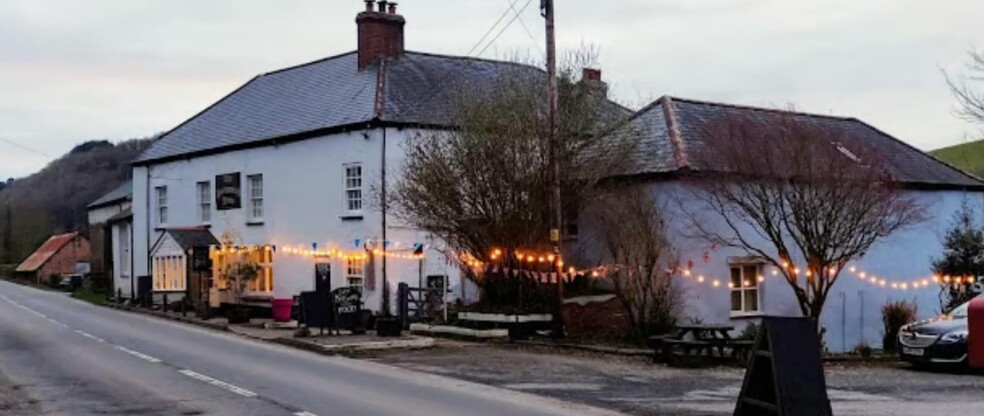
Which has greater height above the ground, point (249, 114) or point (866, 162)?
point (249, 114)

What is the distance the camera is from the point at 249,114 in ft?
127

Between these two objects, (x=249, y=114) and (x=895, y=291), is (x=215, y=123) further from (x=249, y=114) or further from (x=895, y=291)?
(x=895, y=291)

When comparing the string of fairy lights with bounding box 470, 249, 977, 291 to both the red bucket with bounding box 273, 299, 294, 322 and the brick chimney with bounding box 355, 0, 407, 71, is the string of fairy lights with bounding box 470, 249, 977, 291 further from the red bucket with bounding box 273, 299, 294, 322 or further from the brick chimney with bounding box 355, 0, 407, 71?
the brick chimney with bounding box 355, 0, 407, 71

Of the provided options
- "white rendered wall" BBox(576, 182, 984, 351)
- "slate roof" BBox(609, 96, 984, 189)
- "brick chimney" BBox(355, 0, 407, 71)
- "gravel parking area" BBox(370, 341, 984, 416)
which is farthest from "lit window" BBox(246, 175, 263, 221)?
"gravel parking area" BBox(370, 341, 984, 416)

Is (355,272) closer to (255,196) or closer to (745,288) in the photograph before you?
(255,196)

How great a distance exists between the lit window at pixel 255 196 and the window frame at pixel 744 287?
56.1 ft

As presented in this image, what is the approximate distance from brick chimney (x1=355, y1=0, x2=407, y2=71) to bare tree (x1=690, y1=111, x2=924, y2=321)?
13.4 m

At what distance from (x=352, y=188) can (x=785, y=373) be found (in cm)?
2268

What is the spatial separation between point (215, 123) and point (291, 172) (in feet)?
26.9

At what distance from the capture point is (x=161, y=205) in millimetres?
42781

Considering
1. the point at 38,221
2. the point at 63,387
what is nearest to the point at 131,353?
the point at 63,387

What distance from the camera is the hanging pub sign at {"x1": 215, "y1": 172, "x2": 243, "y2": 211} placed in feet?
120

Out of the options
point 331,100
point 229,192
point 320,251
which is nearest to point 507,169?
point 320,251

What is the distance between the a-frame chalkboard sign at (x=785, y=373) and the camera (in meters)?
9.27
